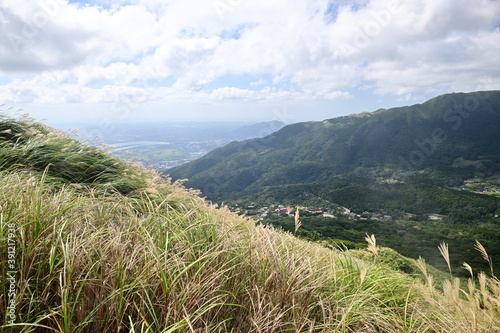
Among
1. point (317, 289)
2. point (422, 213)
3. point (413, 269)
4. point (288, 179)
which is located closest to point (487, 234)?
point (422, 213)

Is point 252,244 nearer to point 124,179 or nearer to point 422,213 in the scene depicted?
point 124,179

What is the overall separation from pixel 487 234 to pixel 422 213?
113ft

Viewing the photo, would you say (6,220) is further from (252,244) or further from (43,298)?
(252,244)

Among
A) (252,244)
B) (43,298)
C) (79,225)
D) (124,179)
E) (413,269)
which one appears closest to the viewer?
(43,298)

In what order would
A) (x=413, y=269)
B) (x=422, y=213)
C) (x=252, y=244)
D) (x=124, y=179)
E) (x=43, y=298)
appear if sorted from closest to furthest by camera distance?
(x=43, y=298)
(x=252, y=244)
(x=124, y=179)
(x=413, y=269)
(x=422, y=213)

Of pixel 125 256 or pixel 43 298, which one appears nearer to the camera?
pixel 43 298

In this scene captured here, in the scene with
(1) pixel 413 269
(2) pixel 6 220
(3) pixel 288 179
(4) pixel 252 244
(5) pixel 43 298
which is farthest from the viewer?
(3) pixel 288 179

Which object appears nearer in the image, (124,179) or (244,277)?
(244,277)

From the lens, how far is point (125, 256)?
6.03 ft

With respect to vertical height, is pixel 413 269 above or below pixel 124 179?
below

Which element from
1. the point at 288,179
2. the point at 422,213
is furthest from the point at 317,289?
the point at 288,179

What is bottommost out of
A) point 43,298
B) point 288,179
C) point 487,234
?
point 288,179

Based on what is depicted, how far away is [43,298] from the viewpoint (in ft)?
4.91

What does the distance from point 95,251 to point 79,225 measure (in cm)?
47
